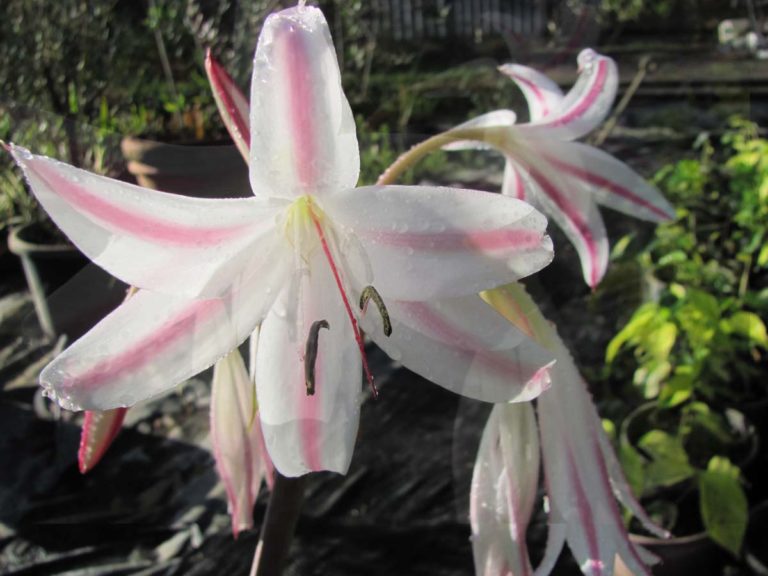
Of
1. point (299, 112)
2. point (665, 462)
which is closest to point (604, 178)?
point (299, 112)

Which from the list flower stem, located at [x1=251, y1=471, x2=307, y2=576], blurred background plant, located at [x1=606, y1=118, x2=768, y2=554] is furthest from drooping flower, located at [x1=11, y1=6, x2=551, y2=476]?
blurred background plant, located at [x1=606, y1=118, x2=768, y2=554]

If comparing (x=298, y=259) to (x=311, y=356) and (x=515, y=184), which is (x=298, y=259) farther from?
(x=515, y=184)

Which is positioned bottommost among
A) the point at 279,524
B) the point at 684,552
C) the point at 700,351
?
the point at 684,552

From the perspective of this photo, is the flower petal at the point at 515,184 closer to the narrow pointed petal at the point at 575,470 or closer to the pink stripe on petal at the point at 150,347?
the narrow pointed petal at the point at 575,470

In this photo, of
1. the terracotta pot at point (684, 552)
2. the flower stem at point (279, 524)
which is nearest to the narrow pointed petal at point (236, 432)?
the flower stem at point (279, 524)

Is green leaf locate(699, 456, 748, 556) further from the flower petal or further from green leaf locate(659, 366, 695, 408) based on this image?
the flower petal

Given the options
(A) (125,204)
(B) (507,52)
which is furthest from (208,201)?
(B) (507,52)

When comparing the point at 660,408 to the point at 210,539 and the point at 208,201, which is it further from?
the point at 208,201
